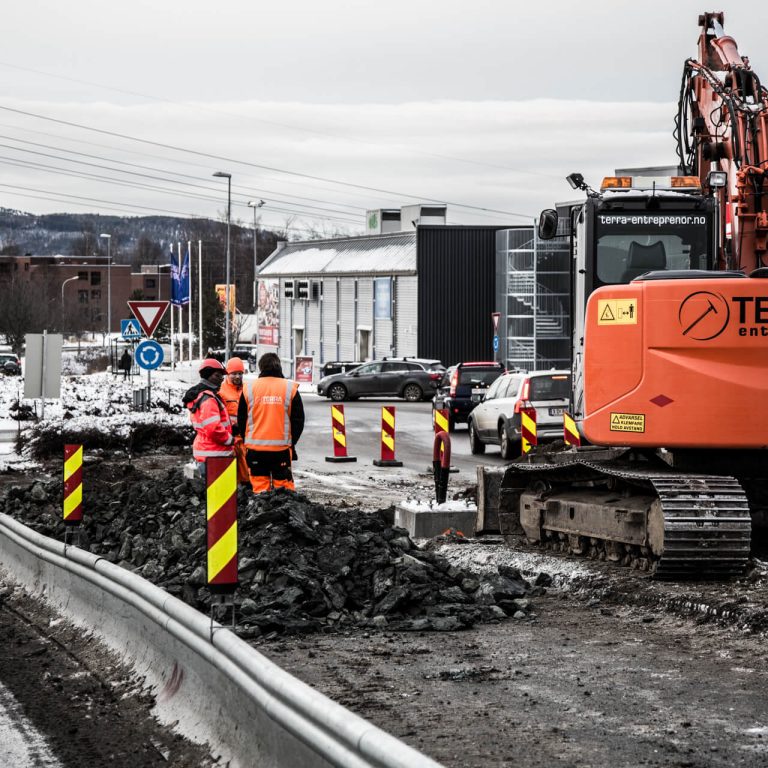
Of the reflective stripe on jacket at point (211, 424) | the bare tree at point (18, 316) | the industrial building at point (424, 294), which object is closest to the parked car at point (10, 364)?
the bare tree at point (18, 316)

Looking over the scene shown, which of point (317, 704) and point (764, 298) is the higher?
point (764, 298)

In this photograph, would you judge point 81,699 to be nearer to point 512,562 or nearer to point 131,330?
point 512,562

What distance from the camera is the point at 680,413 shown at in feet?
34.7

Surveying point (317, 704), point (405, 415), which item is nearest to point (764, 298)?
point (317, 704)

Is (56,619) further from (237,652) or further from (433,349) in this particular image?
(433,349)

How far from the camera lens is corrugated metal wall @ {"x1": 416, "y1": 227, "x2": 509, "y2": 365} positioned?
211 ft

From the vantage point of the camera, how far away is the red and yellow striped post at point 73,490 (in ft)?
40.7

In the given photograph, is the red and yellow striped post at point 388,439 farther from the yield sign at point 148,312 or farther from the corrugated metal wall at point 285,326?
the corrugated metal wall at point 285,326

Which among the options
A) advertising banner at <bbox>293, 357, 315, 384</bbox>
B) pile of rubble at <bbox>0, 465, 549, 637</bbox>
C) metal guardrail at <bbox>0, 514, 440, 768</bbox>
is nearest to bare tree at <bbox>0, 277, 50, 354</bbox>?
advertising banner at <bbox>293, 357, 315, 384</bbox>

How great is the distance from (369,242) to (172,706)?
2554 inches

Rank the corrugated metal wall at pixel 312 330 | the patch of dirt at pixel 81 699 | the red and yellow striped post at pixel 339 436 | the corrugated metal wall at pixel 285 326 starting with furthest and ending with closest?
the corrugated metal wall at pixel 285 326 → the corrugated metal wall at pixel 312 330 → the red and yellow striped post at pixel 339 436 → the patch of dirt at pixel 81 699

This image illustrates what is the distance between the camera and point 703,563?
34.3ft

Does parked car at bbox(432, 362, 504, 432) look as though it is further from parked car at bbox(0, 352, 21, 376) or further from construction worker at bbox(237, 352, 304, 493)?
parked car at bbox(0, 352, 21, 376)

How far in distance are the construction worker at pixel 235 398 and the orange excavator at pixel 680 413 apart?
3.02 metres
